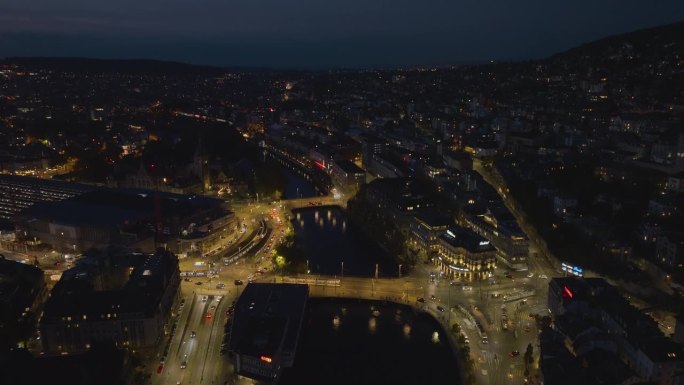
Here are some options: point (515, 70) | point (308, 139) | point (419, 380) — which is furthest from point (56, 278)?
point (515, 70)

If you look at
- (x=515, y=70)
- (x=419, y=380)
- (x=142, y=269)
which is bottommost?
(x=419, y=380)

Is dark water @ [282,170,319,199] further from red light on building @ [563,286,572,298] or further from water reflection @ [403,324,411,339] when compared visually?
red light on building @ [563,286,572,298]

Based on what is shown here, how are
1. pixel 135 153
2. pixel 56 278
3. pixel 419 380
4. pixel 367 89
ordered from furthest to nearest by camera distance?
pixel 367 89 < pixel 135 153 < pixel 56 278 < pixel 419 380

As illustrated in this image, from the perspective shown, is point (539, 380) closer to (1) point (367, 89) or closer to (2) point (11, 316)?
(2) point (11, 316)

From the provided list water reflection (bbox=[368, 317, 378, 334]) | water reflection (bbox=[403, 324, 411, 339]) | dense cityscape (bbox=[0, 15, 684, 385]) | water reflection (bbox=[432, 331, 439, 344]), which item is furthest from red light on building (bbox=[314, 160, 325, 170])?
water reflection (bbox=[432, 331, 439, 344])

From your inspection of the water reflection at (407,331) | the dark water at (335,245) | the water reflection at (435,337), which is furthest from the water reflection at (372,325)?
the dark water at (335,245)

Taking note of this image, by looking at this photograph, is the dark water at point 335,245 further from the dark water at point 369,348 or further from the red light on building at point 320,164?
the red light on building at point 320,164

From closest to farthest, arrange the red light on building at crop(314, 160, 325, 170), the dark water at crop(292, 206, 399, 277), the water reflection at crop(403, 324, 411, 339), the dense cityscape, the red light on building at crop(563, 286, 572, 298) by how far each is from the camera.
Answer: the dense cityscape < the red light on building at crop(563, 286, 572, 298) < the water reflection at crop(403, 324, 411, 339) < the dark water at crop(292, 206, 399, 277) < the red light on building at crop(314, 160, 325, 170)
